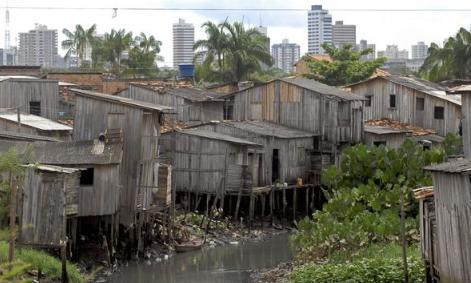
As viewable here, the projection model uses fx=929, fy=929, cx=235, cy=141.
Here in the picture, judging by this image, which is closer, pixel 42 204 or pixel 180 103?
pixel 42 204

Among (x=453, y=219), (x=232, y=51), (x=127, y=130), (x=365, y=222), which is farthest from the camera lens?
(x=232, y=51)

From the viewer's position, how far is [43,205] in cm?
2605

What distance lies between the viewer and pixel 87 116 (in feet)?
102

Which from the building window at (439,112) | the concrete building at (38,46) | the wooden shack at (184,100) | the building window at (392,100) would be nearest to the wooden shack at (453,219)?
the wooden shack at (184,100)

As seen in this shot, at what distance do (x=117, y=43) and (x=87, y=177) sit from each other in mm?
36398

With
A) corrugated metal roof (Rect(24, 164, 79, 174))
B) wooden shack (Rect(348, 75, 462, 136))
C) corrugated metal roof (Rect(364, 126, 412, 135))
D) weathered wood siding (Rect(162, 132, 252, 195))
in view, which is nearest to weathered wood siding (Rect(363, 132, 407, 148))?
corrugated metal roof (Rect(364, 126, 412, 135))

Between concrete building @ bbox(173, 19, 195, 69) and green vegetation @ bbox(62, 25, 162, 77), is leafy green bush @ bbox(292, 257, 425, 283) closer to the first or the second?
green vegetation @ bbox(62, 25, 162, 77)

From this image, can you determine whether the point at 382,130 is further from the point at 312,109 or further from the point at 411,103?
the point at 312,109

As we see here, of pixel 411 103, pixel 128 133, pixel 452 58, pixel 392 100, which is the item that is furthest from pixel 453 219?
pixel 452 58

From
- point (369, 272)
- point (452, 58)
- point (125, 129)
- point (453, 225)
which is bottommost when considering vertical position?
point (369, 272)

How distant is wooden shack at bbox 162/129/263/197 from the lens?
37.3 metres

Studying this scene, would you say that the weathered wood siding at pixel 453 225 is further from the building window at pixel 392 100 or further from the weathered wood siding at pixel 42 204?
the building window at pixel 392 100

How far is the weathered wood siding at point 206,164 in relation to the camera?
3731 centimetres

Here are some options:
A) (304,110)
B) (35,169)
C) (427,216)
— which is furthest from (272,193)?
(427,216)
